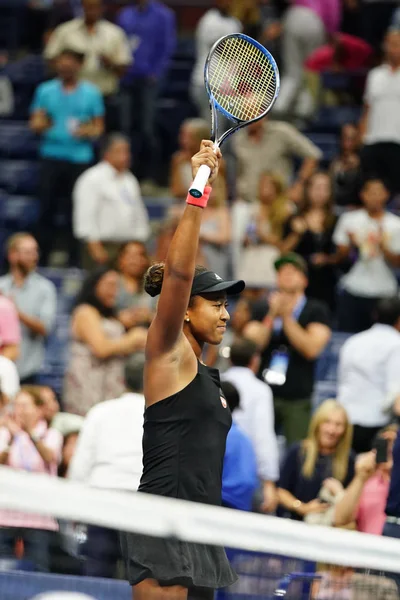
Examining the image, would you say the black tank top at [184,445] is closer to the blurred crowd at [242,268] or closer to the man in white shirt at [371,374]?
the blurred crowd at [242,268]

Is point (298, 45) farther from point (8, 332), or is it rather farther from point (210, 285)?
point (210, 285)

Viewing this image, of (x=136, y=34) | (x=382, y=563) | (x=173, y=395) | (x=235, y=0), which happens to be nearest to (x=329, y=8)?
(x=235, y=0)

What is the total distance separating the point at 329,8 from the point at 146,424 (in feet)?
30.2

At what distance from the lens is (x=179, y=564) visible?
4.38 meters

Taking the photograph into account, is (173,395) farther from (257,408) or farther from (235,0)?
(235,0)

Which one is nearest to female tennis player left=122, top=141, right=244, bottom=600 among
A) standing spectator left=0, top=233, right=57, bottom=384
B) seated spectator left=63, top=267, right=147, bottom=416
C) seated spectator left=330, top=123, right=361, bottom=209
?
seated spectator left=63, top=267, right=147, bottom=416

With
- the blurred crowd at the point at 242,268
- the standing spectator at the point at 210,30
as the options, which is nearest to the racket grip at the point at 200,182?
the blurred crowd at the point at 242,268

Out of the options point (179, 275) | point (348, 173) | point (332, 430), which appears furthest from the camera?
point (348, 173)

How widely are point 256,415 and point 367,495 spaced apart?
0.94m

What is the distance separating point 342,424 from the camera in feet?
24.9

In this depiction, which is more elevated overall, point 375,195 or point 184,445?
point 375,195

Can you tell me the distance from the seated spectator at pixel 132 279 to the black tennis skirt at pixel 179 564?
198 inches

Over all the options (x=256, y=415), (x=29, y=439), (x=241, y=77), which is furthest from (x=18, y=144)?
(x=241, y=77)

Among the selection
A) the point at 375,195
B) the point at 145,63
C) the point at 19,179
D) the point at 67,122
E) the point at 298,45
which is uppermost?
the point at 298,45
